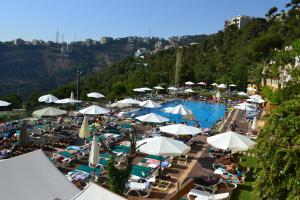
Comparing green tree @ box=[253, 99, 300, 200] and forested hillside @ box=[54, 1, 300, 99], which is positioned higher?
forested hillside @ box=[54, 1, 300, 99]

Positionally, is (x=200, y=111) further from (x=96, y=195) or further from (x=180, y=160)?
(x=96, y=195)

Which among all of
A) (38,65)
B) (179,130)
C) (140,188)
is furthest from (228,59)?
(38,65)

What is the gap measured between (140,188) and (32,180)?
3.63 metres

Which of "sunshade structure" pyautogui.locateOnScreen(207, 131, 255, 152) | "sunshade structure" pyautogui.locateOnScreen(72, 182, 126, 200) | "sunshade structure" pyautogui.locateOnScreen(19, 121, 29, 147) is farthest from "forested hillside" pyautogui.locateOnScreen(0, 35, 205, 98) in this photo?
"sunshade structure" pyautogui.locateOnScreen(72, 182, 126, 200)

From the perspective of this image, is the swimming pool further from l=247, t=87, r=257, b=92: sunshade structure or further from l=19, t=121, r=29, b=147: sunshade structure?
l=19, t=121, r=29, b=147: sunshade structure

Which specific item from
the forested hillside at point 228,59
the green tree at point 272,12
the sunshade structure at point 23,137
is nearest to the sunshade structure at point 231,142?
the sunshade structure at point 23,137

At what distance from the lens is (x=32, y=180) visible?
21.6ft

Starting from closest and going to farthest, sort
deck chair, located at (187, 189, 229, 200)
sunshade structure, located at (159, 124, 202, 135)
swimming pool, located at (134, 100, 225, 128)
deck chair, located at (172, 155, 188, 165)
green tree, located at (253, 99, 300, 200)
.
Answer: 1. green tree, located at (253, 99, 300, 200)
2. deck chair, located at (187, 189, 229, 200)
3. deck chair, located at (172, 155, 188, 165)
4. sunshade structure, located at (159, 124, 202, 135)
5. swimming pool, located at (134, 100, 225, 128)

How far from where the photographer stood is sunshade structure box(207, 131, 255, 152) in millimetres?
11109

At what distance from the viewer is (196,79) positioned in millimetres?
47469

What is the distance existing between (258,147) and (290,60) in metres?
22.7

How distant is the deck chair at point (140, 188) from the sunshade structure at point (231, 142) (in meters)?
3.06

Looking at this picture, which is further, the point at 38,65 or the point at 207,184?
the point at 38,65

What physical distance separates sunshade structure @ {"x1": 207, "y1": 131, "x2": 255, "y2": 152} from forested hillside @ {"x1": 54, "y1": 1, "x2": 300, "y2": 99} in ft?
78.9
